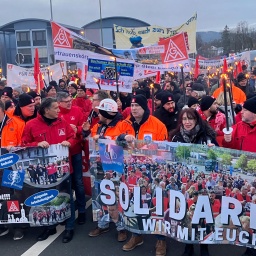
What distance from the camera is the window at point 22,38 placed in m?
61.0

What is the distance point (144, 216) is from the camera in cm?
428

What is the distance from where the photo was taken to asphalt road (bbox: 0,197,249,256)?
4402 millimetres

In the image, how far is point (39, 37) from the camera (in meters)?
61.4

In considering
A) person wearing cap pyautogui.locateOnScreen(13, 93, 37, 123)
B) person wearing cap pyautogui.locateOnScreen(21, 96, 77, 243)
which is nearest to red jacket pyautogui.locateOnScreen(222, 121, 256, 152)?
person wearing cap pyautogui.locateOnScreen(21, 96, 77, 243)

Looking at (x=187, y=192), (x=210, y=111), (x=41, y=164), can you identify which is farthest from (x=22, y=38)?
(x=187, y=192)

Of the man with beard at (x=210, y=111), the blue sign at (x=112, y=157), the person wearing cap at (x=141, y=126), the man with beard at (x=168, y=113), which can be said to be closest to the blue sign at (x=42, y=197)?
the blue sign at (x=112, y=157)

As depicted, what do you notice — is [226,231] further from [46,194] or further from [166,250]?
[46,194]

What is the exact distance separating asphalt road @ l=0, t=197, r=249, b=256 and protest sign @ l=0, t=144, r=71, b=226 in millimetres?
248

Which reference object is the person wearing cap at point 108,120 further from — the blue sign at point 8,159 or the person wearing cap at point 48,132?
the blue sign at point 8,159

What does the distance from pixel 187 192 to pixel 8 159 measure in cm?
225

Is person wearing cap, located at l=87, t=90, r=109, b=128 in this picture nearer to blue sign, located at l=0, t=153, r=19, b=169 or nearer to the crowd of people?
the crowd of people

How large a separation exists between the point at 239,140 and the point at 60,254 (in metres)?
2.46

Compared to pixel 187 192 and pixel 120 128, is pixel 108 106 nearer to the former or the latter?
pixel 120 128

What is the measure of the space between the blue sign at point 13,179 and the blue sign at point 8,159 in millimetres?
90
